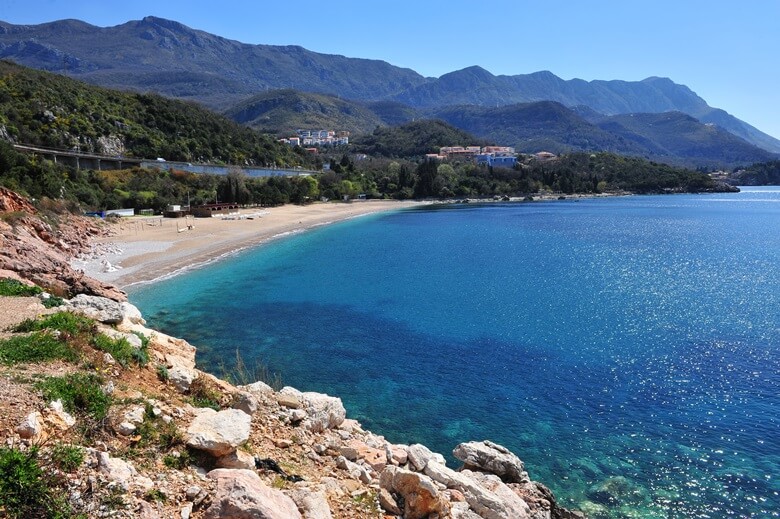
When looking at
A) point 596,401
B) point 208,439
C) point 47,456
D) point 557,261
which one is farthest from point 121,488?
point 557,261

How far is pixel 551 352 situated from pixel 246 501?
1608cm

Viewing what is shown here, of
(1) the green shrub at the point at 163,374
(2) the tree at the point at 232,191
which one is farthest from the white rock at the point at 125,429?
(2) the tree at the point at 232,191

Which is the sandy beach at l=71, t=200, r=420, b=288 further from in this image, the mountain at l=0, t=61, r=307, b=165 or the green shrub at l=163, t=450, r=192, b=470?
the mountain at l=0, t=61, r=307, b=165

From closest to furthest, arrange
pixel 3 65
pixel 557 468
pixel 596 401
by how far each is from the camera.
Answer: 1. pixel 557 468
2. pixel 596 401
3. pixel 3 65

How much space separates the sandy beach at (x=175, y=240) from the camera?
3112 cm

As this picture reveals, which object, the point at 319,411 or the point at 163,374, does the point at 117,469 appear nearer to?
the point at 163,374

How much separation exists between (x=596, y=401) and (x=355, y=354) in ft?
28.2

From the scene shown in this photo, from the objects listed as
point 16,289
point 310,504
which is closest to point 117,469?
point 310,504

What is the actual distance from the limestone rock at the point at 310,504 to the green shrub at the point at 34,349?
5096mm

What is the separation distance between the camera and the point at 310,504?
598 centimetres

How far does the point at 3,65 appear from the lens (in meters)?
83.4

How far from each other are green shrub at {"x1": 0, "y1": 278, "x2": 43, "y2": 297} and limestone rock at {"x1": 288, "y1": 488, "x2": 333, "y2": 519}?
12127 millimetres

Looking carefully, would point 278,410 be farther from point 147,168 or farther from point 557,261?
point 147,168

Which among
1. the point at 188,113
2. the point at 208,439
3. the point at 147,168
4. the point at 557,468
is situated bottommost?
the point at 557,468
